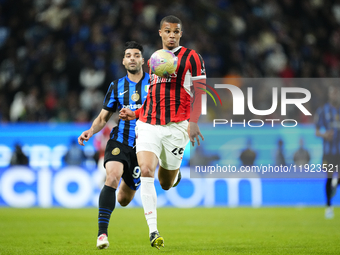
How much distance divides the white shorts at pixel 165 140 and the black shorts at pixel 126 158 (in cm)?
51

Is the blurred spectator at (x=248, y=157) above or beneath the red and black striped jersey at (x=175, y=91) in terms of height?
beneath

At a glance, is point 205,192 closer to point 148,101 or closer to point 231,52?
point 231,52

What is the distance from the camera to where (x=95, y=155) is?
13477 millimetres

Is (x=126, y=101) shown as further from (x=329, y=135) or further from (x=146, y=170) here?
(x=329, y=135)

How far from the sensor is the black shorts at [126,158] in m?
5.94

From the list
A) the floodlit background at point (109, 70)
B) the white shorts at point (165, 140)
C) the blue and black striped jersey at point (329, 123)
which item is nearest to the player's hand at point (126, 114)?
the white shorts at point (165, 140)

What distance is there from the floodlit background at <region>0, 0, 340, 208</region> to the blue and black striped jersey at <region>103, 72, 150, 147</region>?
708 cm

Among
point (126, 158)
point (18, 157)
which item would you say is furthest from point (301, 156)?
point (126, 158)

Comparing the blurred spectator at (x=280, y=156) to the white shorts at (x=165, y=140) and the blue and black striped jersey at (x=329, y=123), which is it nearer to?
the blue and black striped jersey at (x=329, y=123)

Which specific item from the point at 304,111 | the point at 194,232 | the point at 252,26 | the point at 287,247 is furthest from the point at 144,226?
the point at 252,26

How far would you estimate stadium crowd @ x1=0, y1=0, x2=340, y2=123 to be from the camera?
14.3 meters

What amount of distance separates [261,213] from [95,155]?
463cm

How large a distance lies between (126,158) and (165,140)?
2.30 feet

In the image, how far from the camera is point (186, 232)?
25.4 ft
